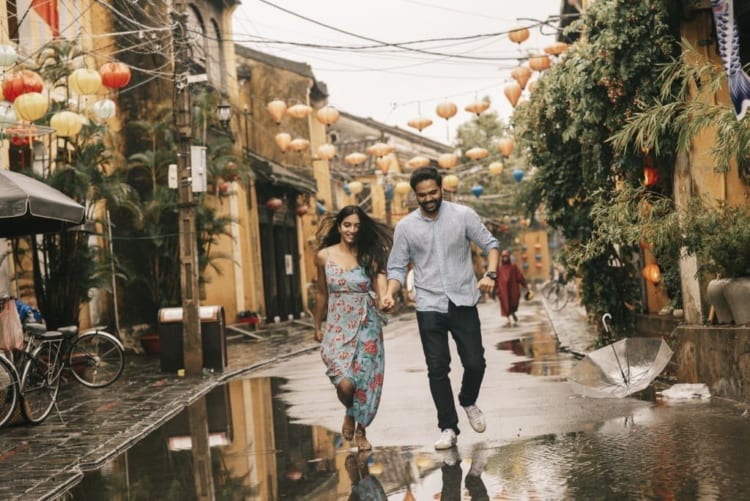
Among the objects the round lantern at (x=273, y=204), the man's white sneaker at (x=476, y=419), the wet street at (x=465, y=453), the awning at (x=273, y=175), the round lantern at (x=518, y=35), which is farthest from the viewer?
the round lantern at (x=273, y=204)

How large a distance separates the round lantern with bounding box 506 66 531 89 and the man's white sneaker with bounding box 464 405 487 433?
1364 centimetres

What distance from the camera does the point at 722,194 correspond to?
36.6 feet

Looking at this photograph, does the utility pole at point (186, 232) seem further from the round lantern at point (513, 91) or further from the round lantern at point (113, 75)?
the round lantern at point (513, 91)

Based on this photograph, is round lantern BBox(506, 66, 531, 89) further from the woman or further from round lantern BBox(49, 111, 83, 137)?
the woman

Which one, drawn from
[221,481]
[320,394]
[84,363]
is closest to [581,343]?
[320,394]

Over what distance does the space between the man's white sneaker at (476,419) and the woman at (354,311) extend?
695 mm

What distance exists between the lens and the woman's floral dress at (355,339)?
26.6 ft

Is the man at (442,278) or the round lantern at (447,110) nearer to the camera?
the man at (442,278)

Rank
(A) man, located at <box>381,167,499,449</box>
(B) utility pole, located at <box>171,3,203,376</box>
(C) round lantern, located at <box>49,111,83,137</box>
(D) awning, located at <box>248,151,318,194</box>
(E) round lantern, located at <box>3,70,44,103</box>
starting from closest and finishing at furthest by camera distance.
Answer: (A) man, located at <box>381,167,499,449</box>, (E) round lantern, located at <box>3,70,44,103</box>, (C) round lantern, located at <box>49,111,83,137</box>, (B) utility pole, located at <box>171,3,203,376</box>, (D) awning, located at <box>248,151,318,194</box>

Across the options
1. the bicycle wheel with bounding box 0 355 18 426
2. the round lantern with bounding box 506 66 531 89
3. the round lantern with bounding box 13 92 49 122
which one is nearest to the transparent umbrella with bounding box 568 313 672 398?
the bicycle wheel with bounding box 0 355 18 426

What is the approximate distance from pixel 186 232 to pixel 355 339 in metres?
9.02

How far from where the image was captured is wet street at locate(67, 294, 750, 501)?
20.1 feet

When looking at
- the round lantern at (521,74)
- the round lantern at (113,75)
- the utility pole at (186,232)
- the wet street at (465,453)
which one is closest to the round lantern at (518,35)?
the round lantern at (521,74)

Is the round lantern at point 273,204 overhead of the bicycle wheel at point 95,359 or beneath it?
overhead
